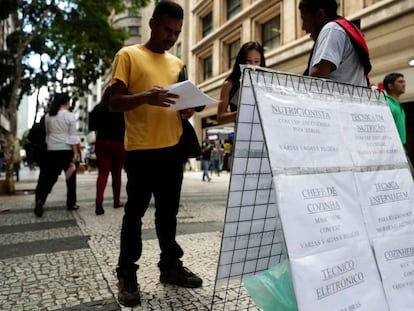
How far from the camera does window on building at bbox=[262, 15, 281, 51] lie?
58.7ft

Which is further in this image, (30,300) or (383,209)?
(30,300)

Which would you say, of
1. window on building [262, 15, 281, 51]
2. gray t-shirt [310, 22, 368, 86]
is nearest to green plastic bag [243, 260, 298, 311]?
gray t-shirt [310, 22, 368, 86]

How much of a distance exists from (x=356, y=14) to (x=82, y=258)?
496 inches

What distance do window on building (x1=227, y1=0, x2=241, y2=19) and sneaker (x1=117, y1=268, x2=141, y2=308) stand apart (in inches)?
829

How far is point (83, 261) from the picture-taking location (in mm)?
3074

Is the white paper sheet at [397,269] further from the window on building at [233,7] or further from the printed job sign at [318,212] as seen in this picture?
the window on building at [233,7]

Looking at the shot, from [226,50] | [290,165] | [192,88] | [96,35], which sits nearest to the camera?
[290,165]

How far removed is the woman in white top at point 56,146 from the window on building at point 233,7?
58.0 feet

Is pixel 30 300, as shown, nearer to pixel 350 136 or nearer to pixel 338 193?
pixel 338 193

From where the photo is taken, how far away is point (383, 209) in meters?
1.72

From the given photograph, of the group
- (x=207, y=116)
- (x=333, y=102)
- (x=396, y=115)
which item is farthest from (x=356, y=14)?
(x=207, y=116)

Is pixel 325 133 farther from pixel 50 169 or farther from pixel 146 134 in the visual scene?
pixel 50 169

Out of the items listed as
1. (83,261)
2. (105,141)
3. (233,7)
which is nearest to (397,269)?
(83,261)

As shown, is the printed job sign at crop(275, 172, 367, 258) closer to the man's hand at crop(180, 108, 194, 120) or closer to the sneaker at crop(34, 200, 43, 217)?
the man's hand at crop(180, 108, 194, 120)
